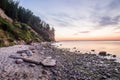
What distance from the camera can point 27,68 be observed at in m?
12.3

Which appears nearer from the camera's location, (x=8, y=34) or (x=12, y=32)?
(x=8, y=34)

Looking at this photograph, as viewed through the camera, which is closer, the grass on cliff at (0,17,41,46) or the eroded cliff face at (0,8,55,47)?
the grass on cliff at (0,17,41,46)

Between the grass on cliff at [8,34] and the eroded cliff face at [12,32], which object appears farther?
the eroded cliff face at [12,32]

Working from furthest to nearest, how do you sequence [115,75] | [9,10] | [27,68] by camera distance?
[9,10]
[115,75]
[27,68]

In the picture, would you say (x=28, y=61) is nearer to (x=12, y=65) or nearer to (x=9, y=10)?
(x=12, y=65)

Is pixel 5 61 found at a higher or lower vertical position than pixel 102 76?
higher

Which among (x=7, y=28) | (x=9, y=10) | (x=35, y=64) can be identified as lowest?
(x=35, y=64)

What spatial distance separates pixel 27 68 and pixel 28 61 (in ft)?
5.54

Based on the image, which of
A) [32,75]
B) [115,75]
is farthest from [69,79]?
[115,75]

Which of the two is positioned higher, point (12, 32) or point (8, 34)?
point (12, 32)

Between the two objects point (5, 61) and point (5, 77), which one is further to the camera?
point (5, 61)

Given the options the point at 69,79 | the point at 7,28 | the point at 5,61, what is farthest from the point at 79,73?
the point at 7,28

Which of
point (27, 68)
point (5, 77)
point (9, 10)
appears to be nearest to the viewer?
point (5, 77)

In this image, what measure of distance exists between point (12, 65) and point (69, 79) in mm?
4473
